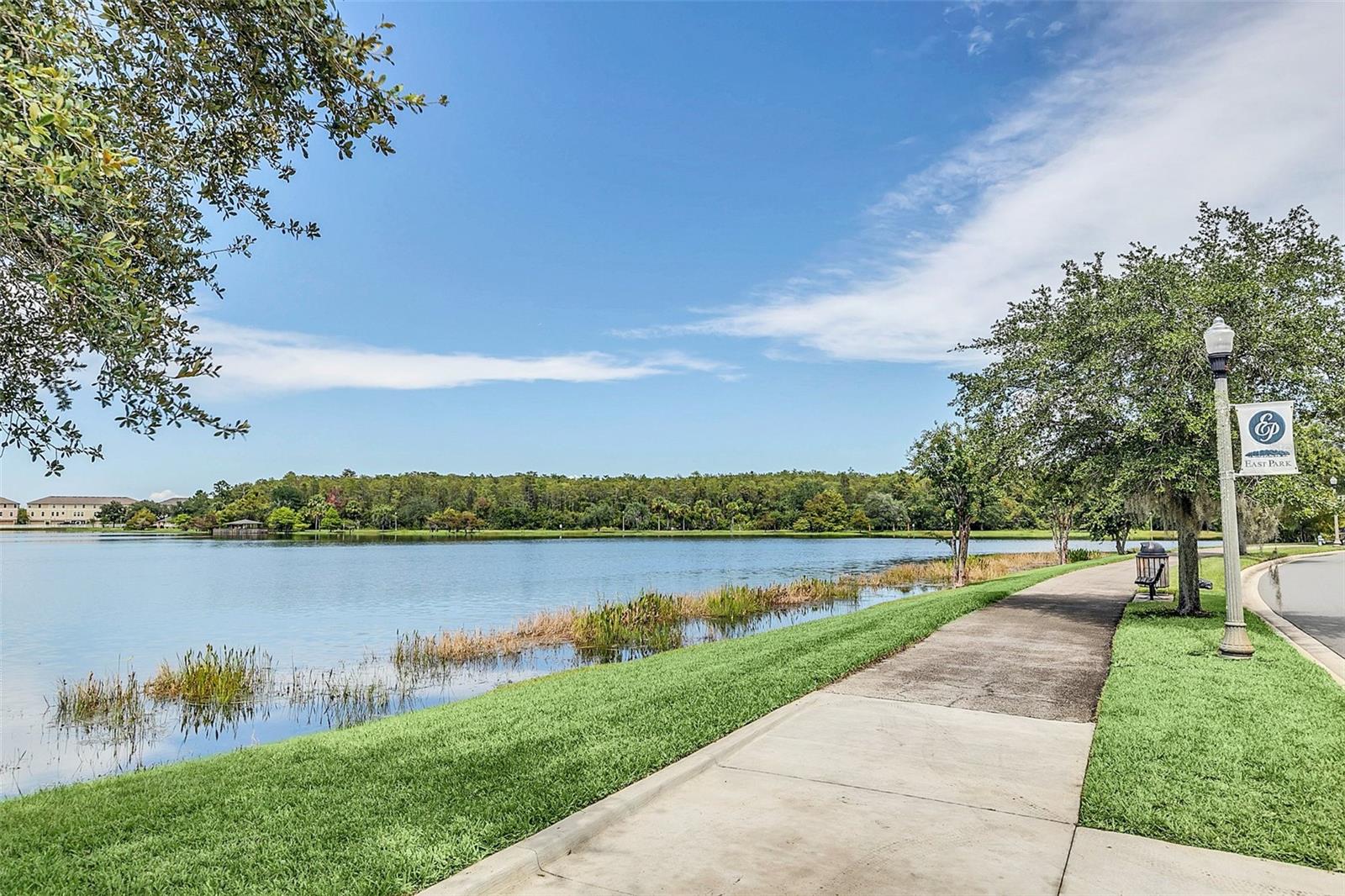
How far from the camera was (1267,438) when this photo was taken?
10.2 meters

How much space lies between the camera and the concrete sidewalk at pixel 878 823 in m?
4.25

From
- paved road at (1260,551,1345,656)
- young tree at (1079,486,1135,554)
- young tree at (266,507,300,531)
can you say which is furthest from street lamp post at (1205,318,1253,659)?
young tree at (266,507,300,531)

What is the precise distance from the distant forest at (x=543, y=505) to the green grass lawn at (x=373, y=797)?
122760mm

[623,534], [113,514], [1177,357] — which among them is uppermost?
[1177,357]

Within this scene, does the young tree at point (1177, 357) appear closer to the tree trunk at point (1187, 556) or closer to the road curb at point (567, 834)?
the tree trunk at point (1187, 556)

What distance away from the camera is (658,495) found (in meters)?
145

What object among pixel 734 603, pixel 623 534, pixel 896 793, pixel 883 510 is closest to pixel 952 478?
pixel 734 603

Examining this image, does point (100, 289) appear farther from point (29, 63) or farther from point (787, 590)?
point (787, 590)

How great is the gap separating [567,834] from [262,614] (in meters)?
27.0

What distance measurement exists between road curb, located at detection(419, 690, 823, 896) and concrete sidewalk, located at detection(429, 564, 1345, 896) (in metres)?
0.01

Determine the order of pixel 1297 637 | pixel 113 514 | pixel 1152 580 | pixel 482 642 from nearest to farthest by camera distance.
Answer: pixel 1297 637 → pixel 1152 580 → pixel 482 642 → pixel 113 514

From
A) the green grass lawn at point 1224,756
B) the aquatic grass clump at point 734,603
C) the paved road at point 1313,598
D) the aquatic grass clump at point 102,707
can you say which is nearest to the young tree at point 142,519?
the aquatic grass clump at point 734,603

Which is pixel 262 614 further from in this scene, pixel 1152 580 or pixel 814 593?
pixel 1152 580

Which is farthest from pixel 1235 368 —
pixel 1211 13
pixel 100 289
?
pixel 100 289
